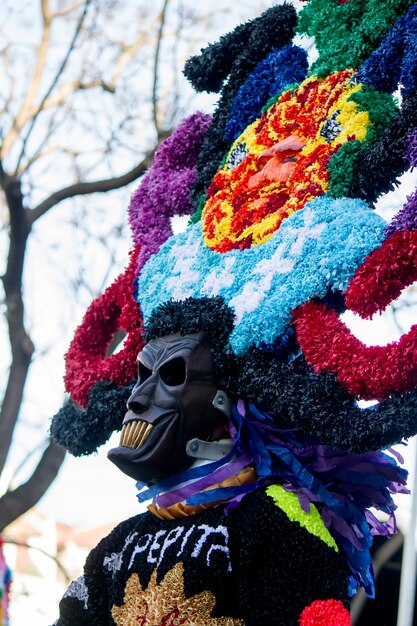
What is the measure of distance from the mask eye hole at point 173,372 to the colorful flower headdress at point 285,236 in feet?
0.30

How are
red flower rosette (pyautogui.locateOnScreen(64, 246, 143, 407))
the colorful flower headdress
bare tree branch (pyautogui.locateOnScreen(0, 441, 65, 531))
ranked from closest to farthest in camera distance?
the colorful flower headdress
red flower rosette (pyautogui.locateOnScreen(64, 246, 143, 407))
bare tree branch (pyautogui.locateOnScreen(0, 441, 65, 531))

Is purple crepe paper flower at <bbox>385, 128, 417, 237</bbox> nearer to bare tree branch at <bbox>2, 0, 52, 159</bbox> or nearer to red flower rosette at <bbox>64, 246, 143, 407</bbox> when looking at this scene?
red flower rosette at <bbox>64, 246, 143, 407</bbox>

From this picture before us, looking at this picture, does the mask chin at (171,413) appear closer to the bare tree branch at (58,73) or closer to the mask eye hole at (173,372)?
the mask eye hole at (173,372)

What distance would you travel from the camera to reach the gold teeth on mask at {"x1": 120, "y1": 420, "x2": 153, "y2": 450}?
8.02 ft

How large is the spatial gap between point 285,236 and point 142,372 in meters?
0.52

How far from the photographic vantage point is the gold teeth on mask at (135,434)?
8.02 feet

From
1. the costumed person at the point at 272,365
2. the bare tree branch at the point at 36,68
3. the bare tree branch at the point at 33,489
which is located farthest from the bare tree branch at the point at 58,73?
the costumed person at the point at 272,365

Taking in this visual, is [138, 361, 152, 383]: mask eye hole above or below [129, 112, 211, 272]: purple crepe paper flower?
below

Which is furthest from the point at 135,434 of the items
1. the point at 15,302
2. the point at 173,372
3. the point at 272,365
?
the point at 15,302

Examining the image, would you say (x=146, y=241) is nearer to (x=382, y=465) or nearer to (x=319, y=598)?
(x=382, y=465)

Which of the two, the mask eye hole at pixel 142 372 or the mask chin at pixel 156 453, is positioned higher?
the mask eye hole at pixel 142 372

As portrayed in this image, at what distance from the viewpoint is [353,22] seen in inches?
106

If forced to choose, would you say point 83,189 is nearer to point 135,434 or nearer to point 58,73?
point 58,73

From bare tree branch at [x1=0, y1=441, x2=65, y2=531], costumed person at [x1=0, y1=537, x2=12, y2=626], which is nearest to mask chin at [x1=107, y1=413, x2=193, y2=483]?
costumed person at [x1=0, y1=537, x2=12, y2=626]
